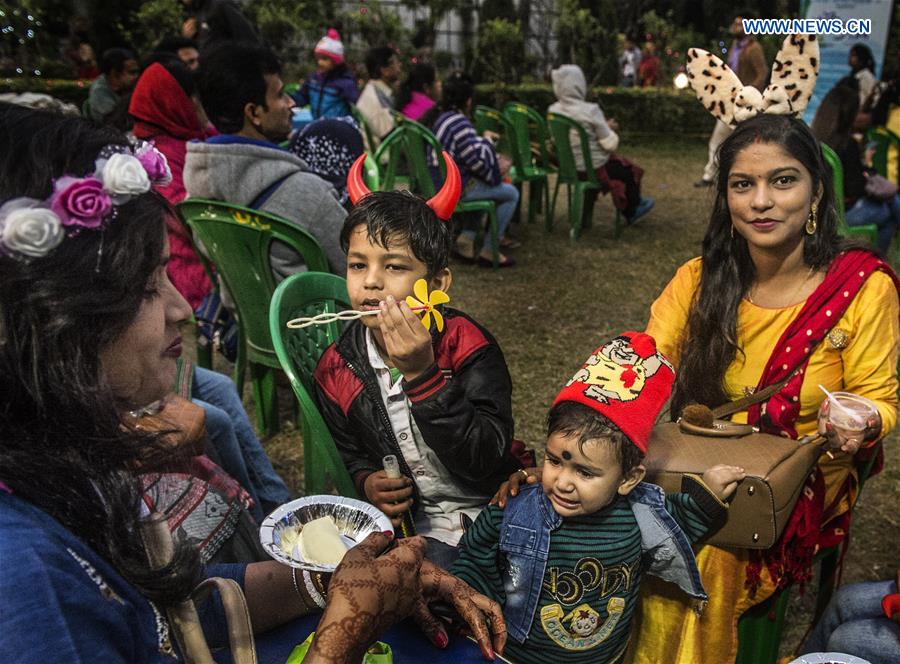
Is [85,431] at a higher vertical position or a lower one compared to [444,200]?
lower

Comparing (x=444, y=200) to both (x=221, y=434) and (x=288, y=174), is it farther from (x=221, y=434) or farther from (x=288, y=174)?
(x=288, y=174)

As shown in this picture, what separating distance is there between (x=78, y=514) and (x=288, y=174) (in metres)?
2.31

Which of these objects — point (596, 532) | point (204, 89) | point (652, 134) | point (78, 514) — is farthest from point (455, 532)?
point (652, 134)

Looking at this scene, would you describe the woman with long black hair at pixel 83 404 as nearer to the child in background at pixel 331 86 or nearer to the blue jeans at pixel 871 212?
the blue jeans at pixel 871 212

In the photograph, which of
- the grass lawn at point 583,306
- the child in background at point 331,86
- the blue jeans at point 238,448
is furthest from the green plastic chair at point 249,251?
the child in background at point 331,86

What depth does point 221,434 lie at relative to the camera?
2.36m

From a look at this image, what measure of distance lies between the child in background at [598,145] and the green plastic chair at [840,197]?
7.26 ft

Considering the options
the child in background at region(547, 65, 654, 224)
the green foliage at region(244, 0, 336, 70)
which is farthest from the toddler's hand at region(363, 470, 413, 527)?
the green foliage at region(244, 0, 336, 70)

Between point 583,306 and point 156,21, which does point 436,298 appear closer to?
point 583,306

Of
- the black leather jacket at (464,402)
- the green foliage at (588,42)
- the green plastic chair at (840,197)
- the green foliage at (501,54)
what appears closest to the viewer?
the black leather jacket at (464,402)

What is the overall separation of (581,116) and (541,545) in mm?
5461

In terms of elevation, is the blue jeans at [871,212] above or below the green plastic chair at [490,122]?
below

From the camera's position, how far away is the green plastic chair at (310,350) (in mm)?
1883

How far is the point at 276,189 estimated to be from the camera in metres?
3.02
